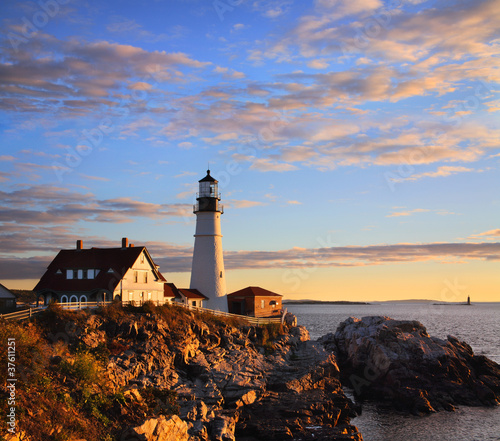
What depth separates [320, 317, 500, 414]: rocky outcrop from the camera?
40.0 metres

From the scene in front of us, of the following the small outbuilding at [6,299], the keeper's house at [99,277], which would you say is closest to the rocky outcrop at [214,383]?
the keeper's house at [99,277]

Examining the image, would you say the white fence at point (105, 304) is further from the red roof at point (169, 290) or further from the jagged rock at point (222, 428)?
the jagged rock at point (222, 428)

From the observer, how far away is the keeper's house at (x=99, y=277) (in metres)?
41.0

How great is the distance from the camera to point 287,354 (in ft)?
141

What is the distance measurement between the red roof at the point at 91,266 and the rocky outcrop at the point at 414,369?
20.5m

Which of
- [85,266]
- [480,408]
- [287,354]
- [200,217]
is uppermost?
[200,217]

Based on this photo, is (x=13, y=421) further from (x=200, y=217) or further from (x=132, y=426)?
(x=200, y=217)

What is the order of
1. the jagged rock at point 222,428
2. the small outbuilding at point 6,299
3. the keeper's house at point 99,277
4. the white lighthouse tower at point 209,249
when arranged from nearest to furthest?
the jagged rock at point 222,428 < the small outbuilding at point 6,299 < the keeper's house at point 99,277 < the white lighthouse tower at point 209,249

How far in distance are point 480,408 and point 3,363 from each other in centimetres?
3290

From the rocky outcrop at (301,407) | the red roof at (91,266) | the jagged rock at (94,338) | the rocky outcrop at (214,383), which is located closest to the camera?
the rocky outcrop at (214,383)

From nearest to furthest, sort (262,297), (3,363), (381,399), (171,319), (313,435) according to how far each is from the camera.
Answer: (3,363), (313,435), (171,319), (381,399), (262,297)

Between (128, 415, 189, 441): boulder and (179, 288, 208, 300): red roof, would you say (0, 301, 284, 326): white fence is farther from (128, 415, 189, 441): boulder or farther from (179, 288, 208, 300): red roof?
(128, 415, 189, 441): boulder

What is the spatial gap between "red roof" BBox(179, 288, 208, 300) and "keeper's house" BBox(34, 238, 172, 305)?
3.43 meters

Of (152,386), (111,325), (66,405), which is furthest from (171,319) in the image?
(66,405)
